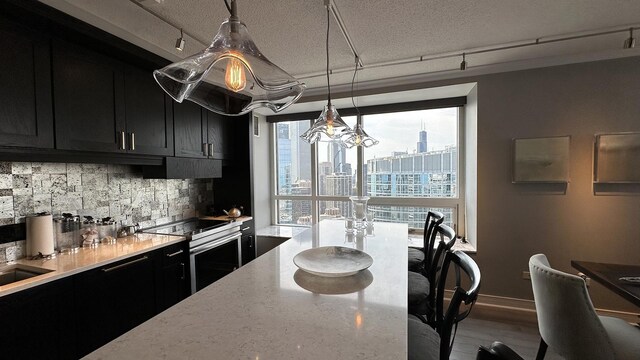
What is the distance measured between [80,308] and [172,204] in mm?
1466

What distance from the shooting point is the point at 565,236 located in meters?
2.52

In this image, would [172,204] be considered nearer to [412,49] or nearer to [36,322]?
[36,322]

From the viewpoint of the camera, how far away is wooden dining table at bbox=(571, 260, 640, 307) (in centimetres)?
143

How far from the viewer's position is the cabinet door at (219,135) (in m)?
3.09

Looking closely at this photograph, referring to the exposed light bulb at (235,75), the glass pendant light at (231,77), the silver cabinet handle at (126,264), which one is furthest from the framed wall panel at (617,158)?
the silver cabinet handle at (126,264)

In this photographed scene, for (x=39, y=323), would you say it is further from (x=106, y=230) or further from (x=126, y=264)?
(x=106, y=230)

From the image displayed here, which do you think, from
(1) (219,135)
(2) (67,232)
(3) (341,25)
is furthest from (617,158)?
(2) (67,232)

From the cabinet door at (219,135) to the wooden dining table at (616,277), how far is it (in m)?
3.50

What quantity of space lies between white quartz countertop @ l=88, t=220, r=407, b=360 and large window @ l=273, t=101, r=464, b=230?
236 cm

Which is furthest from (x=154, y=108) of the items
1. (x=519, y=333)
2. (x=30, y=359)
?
(x=519, y=333)

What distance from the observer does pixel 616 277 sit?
5.43 feet

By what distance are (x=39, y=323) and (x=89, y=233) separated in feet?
2.65

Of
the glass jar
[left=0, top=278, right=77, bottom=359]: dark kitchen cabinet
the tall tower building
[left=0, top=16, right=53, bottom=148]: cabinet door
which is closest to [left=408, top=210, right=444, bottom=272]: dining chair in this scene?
the glass jar

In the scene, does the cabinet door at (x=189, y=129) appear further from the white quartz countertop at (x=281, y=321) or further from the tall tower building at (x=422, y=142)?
the tall tower building at (x=422, y=142)
